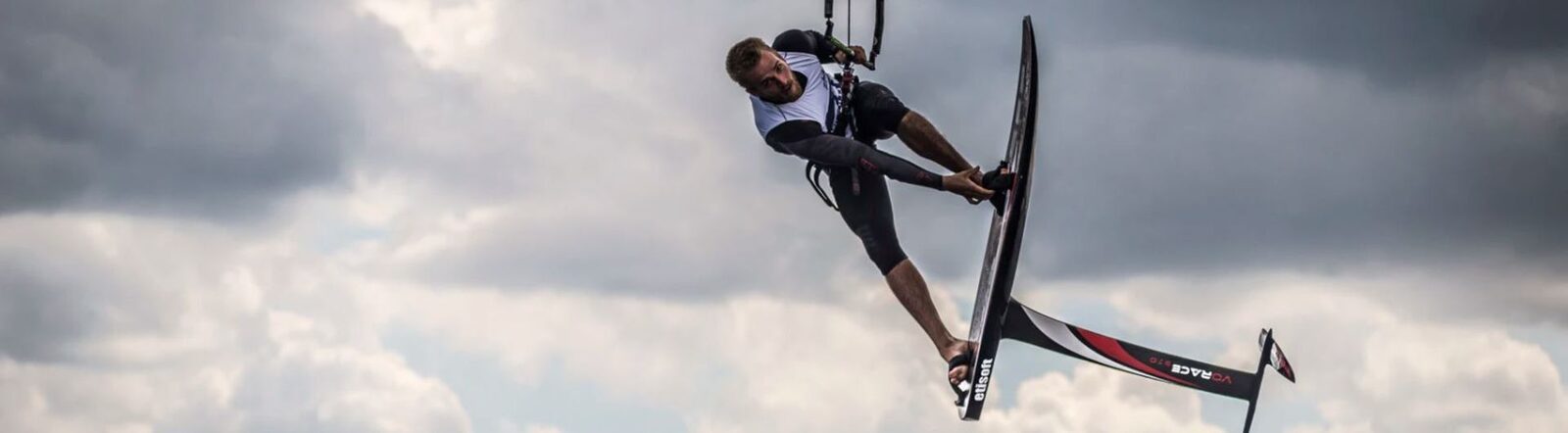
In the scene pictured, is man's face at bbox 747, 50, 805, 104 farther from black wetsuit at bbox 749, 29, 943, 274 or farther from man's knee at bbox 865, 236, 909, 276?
man's knee at bbox 865, 236, 909, 276

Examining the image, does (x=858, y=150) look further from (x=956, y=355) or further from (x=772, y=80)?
(x=956, y=355)

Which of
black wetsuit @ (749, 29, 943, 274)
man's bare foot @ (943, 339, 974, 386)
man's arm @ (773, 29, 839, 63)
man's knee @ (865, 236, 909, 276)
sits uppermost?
man's arm @ (773, 29, 839, 63)

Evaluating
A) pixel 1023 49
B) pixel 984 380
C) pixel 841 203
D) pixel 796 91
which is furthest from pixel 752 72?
pixel 984 380

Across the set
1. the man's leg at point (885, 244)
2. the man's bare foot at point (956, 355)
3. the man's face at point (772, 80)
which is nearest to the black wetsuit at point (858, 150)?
the man's leg at point (885, 244)

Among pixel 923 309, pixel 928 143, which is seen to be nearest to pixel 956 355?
pixel 923 309

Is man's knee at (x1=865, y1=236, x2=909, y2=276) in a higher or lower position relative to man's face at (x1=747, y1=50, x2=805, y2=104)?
lower

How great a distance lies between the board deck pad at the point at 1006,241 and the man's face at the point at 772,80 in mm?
1883

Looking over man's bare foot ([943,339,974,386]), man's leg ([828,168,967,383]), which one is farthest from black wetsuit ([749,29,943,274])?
man's bare foot ([943,339,974,386])

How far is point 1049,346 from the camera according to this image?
13844 mm

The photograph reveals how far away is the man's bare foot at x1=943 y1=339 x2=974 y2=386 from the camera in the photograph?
43.5 ft

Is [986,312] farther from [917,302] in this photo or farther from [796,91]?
[796,91]

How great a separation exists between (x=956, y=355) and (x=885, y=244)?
1123 mm

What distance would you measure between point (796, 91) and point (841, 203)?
1.04 metres

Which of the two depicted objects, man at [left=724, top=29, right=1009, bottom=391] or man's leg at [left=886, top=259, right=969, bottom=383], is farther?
man's leg at [left=886, top=259, right=969, bottom=383]
